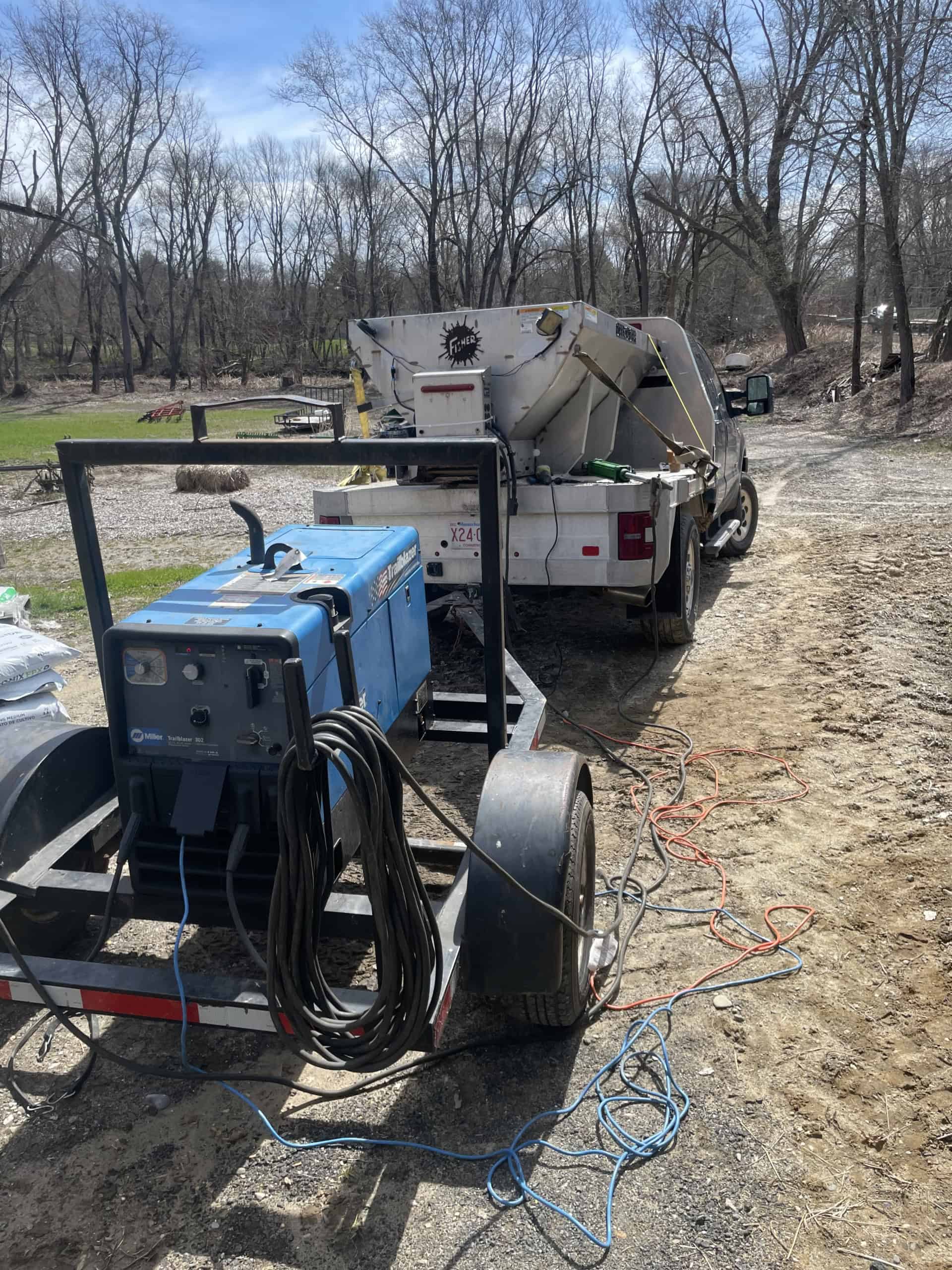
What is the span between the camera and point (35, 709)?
4859 mm

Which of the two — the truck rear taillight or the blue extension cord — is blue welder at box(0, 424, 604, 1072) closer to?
the blue extension cord

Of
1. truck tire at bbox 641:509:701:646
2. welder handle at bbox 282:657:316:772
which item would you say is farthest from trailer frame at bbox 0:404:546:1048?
truck tire at bbox 641:509:701:646

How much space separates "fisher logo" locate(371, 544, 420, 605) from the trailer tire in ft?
3.26

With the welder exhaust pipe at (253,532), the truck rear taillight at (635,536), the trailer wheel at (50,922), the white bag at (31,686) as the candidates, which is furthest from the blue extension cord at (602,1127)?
the truck rear taillight at (635,536)

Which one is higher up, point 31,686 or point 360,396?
point 360,396

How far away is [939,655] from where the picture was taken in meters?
6.29

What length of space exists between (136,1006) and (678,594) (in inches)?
192

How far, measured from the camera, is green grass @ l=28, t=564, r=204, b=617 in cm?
841

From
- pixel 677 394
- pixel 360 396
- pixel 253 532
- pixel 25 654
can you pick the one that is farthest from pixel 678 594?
pixel 25 654

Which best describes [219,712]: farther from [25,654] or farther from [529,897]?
[25,654]

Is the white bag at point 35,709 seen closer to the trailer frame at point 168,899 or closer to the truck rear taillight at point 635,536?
the trailer frame at point 168,899

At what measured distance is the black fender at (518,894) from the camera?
2645mm

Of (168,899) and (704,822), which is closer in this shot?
(168,899)

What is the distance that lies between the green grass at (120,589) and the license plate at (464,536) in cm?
358
